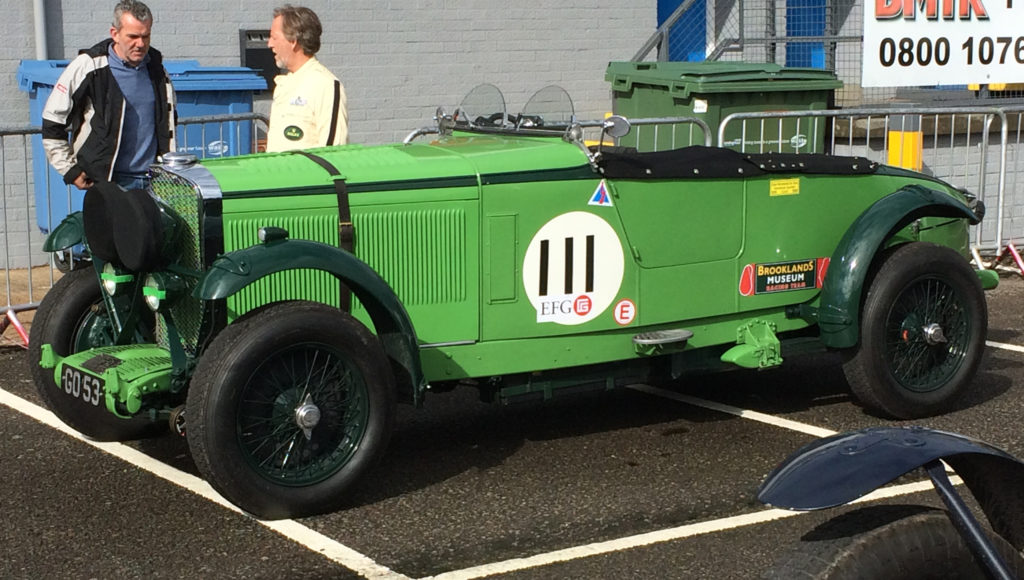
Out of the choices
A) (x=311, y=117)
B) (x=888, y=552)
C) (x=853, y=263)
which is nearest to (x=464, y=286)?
(x=311, y=117)

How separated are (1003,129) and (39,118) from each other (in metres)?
7.02

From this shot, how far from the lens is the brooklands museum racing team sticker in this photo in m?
6.12

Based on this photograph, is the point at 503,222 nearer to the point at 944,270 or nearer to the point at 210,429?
the point at 210,429

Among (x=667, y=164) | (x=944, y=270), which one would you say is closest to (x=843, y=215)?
(x=944, y=270)

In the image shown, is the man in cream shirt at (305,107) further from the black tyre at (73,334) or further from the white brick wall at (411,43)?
the white brick wall at (411,43)

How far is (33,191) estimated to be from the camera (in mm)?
10383

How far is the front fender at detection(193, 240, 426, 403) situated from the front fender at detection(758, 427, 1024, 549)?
7.78 ft

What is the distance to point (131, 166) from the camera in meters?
6.77

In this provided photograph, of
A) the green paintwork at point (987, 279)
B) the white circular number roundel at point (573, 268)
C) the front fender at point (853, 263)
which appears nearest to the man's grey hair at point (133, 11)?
the white circular number roundel at point (573, 268)

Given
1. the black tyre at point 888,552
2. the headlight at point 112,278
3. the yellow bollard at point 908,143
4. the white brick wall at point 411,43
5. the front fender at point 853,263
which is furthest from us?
the yellow bollard at point 908,143

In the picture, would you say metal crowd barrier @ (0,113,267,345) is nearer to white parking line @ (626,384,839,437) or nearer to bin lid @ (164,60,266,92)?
bin lid @ (164,60,266,92)

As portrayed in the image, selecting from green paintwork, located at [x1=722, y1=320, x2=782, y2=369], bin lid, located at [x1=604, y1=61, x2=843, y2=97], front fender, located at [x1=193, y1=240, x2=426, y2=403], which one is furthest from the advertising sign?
front fender, located at [x1=193, y1=240, x2=426, y2=403]

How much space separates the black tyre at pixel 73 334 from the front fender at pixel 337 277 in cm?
112

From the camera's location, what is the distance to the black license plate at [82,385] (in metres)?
5.11
